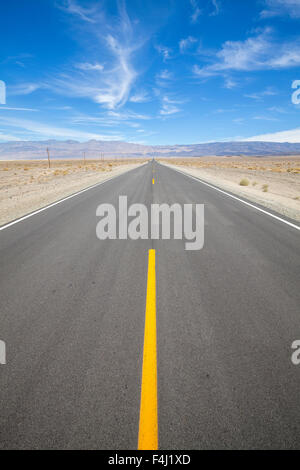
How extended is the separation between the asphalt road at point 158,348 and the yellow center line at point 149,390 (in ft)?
0.15

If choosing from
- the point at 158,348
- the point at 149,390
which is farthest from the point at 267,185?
the point at 149,390

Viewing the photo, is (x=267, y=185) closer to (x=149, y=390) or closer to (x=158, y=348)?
(x=158, y=348)

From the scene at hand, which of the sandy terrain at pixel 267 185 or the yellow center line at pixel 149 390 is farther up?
the sandy terrain at pixel 267 185

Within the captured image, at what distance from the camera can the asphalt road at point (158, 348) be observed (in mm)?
1746

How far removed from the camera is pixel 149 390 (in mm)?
1996

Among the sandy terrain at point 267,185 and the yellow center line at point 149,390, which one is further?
the sandy terrain at point 267,185

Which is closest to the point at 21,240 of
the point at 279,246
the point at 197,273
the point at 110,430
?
the point at 197,273

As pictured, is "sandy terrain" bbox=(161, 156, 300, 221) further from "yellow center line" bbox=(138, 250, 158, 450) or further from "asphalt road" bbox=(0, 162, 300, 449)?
"yellow center line" bbox=(138, 250, 158, 450)

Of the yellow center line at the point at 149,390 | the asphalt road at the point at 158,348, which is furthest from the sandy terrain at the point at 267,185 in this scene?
the yellow center line at the point at 149,390

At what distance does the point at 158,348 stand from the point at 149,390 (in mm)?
469

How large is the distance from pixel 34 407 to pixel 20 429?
161 millimetres

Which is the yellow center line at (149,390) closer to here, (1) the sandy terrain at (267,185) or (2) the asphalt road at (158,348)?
(2) the asphalt road at (158,348)

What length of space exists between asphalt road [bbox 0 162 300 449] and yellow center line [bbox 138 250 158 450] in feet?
0.15
